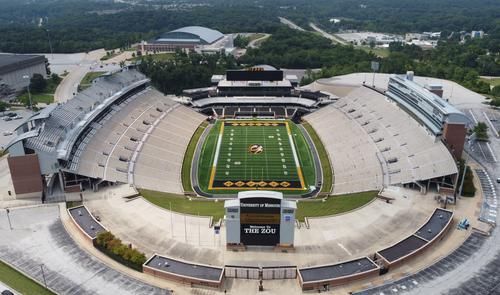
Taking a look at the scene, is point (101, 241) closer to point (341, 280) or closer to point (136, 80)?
point (341, 280)

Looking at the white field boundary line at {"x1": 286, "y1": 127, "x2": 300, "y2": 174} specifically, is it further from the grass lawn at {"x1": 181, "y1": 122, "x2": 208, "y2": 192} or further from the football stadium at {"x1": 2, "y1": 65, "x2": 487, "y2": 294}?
the grass lawn at {"x1": 181, "y1": 122, "x2": 208, "y2": 192}

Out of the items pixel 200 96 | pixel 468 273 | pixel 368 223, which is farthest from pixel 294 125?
pixel 468 273

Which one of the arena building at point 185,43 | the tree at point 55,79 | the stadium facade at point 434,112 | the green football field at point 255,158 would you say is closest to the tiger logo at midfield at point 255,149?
the green football field at point 255,158

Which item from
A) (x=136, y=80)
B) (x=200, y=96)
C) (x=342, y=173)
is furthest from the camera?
(x=200, y=96)

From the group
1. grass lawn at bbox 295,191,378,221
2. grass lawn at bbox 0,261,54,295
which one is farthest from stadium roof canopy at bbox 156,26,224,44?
grass lawn at bbox 0,261,54,295

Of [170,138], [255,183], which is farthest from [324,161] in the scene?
[170,138]

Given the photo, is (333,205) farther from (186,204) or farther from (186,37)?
(186,37)
